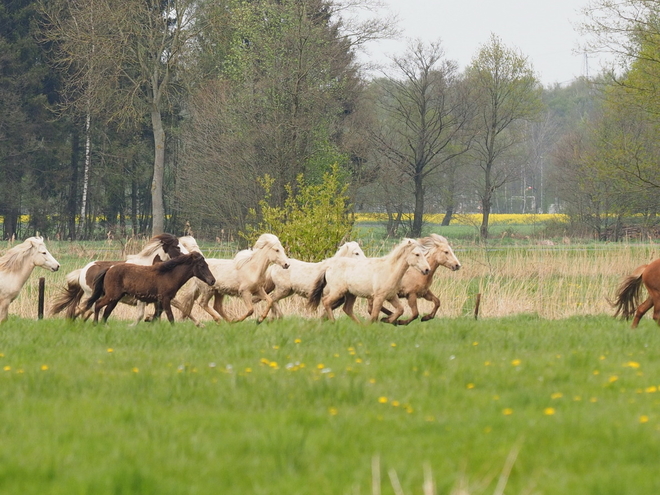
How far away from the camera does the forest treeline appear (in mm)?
32719

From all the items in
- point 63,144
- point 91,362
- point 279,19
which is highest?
point 279,19

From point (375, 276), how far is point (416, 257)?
770 mm

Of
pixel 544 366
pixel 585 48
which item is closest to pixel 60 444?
pixel 544 366

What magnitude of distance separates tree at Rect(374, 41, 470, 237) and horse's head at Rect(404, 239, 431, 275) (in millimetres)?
38212

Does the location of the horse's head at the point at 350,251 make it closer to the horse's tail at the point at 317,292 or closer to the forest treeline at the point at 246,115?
the horse's tail at the point at 317,292

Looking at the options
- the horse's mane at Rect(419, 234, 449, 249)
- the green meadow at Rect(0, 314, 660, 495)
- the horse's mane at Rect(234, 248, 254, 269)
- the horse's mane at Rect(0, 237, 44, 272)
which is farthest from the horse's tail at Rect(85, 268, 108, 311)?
the horse's mane at Rect(419, 234, 449, 249)

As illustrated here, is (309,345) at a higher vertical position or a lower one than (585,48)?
lower

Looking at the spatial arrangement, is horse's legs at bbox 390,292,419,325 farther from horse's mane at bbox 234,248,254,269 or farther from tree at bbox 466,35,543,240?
tree at bbox 466,35,543,240

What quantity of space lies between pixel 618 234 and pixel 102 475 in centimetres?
4625

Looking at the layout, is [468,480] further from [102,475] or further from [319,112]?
[319,112]

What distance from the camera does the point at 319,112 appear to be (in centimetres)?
3406

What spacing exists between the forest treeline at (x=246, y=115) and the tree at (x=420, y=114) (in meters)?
0.13

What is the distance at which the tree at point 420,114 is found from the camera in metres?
52.3

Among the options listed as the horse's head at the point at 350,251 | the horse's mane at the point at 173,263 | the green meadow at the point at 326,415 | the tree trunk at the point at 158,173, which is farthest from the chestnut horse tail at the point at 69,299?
the tree trunk at the point at 158,173
